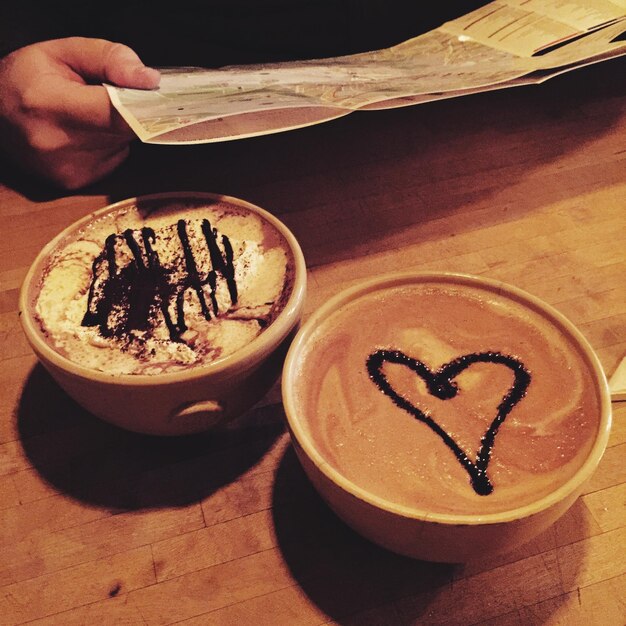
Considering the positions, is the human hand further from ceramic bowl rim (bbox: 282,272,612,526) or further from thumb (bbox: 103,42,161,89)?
ceramic bowl rim (bbox: 282,272,612,526)

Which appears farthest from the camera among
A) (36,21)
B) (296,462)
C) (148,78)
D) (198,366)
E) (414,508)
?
(36,21)

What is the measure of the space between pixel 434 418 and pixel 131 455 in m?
0.39

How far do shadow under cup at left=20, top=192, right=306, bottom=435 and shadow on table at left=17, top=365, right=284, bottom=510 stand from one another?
0.07 m

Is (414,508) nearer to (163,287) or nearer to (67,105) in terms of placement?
(163,287)

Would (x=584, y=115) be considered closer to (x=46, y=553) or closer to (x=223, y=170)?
(x=223, y=170)

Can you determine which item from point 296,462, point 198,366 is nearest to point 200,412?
point 198,366

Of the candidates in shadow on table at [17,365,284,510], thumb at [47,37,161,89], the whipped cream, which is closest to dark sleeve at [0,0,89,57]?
thumb at [47,37,161,89]

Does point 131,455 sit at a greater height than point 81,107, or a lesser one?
lesser

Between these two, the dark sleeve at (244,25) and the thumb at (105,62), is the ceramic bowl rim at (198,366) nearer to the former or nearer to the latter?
the thumb at (105,62)

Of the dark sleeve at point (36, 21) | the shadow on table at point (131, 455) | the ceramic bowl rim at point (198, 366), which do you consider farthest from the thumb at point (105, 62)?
the shadow on table at point (131, 455)

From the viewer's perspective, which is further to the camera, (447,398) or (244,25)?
(244,25)

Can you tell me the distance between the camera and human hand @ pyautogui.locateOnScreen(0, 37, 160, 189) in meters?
1.07

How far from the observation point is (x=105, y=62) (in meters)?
1.11

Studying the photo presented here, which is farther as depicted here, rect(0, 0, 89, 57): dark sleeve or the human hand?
rect(0, 0, 89, 57): dark sleeve
